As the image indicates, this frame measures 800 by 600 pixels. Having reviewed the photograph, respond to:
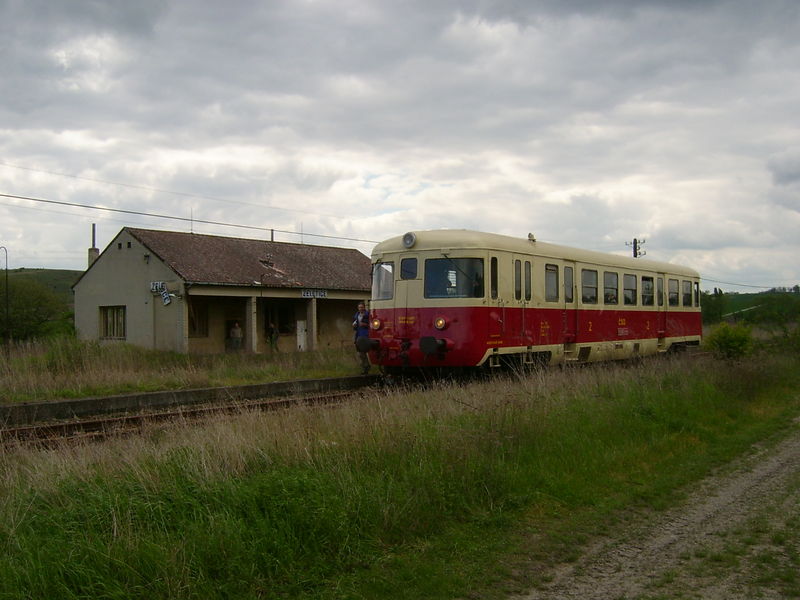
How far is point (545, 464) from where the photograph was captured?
7449mm

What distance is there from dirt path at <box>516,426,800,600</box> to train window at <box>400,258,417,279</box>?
7700mm

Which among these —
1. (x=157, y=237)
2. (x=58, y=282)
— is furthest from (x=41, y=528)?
(x=58, y=282)

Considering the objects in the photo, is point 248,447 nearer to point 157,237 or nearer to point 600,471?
point 600,471

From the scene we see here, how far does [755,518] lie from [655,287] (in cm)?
1492

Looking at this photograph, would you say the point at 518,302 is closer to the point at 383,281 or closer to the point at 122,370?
the point at 383,281

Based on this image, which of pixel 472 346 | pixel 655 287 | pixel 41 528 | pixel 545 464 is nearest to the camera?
pixel 41 528

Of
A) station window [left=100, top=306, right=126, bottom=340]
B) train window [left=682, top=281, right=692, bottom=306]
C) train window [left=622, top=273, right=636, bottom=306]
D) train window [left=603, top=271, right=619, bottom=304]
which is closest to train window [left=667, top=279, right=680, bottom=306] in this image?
train window [left=682, top=281, right=692, bottom=306]

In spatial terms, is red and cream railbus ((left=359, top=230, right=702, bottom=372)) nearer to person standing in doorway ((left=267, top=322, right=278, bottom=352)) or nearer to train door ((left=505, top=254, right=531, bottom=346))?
train door ((left=505, top=254, right=531, bottom=346))

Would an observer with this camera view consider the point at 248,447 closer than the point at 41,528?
No

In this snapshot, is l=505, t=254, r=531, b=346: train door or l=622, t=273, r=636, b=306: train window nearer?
l=505, t=254, r=531, b=346: train door

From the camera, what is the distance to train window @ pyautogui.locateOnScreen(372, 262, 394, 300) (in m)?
14.7

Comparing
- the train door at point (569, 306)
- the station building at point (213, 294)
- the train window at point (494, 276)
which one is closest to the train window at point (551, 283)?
the train door at point (569, 306)

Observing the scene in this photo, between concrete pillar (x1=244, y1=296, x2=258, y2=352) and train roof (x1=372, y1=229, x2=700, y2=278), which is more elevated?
train roof (x1=372, y1=229, x2=700, y2=278)

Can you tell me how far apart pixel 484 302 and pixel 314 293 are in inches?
700
